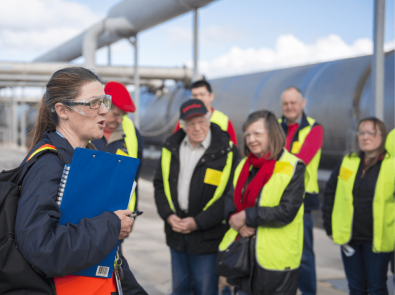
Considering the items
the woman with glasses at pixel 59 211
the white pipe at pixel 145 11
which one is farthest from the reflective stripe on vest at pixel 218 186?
the white pipe at pixel 145 11

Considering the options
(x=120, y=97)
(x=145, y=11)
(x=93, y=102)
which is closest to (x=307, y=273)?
(x=120, y=97)

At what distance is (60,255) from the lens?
1.15 metres

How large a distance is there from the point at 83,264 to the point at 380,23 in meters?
3.54

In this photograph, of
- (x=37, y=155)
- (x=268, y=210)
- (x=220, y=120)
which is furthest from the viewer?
(x=220, y=120)

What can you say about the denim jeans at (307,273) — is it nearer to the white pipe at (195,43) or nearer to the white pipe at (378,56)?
the white pipe at (378,56)

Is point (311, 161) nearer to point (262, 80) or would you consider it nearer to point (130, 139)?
point (130, 139)

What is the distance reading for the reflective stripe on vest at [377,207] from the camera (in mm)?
2680

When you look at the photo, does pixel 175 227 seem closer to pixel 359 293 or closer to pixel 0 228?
pixel 359 293

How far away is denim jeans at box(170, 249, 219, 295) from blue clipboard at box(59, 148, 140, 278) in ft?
4.83

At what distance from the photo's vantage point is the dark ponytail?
1.38m

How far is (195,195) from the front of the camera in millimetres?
2789

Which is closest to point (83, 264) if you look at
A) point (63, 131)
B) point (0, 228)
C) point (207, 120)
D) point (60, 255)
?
point (60, 255)

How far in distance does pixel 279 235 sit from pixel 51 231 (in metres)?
1.62

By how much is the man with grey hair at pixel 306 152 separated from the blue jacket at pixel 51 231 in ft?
7.77
